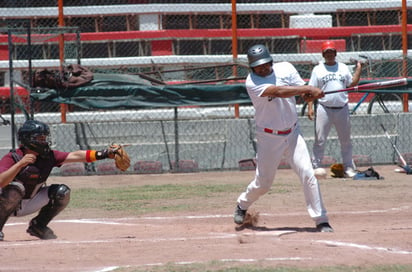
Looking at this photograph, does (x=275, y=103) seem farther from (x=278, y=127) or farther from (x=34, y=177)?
(x=34, y=177)

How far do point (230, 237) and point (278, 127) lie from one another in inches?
46.1

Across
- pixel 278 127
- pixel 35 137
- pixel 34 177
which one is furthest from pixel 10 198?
pixel 278 127

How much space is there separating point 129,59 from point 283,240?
10.6m

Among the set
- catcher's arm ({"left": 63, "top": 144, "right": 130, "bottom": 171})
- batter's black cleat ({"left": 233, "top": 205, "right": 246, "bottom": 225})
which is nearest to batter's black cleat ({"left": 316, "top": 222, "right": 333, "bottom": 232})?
batter's black cleat ({"left": 233, "top": 205, "right": 246, "bottom": 225})

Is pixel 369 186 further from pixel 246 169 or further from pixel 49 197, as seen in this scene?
pixel 49 197

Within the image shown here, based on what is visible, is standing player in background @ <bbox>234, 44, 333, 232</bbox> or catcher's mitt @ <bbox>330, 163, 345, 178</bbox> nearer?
standing player in background @ <bbox>234, 44, 333, 232</bbox>

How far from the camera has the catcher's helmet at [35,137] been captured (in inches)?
299

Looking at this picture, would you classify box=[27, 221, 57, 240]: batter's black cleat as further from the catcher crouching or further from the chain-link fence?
the chain-link fence

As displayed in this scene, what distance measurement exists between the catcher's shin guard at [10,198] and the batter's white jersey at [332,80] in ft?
19.4

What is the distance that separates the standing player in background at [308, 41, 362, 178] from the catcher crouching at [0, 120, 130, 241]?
5123 mm

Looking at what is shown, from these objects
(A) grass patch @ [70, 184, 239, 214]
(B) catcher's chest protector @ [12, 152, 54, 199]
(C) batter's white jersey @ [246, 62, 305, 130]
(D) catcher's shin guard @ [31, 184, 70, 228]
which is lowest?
(A) grass patch @ [70, 184, 239, 214]

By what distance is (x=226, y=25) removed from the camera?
1983 cm

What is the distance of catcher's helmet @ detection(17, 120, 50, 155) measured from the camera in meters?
7.59

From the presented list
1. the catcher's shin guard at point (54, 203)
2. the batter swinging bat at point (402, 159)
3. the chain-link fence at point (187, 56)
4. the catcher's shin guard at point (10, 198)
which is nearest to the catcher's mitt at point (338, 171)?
the batter swinging bat at point (402, 159)
